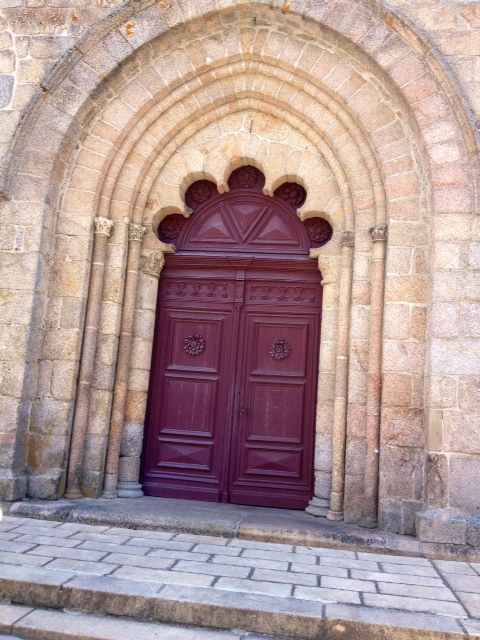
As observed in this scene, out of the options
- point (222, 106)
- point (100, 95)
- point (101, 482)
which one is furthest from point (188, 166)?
point (101, 482)

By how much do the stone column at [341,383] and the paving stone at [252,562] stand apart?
121cm

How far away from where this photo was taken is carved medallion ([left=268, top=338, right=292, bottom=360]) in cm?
538

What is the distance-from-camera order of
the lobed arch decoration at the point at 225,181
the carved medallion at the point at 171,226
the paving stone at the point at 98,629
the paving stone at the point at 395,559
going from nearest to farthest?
the paving stone at the point at 98,629 → the paving stone at the point at 395,559 → the lobed arch decoration at the point at 225,181 → the carved medallion at the point at 171,226

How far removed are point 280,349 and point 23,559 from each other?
2.79 m

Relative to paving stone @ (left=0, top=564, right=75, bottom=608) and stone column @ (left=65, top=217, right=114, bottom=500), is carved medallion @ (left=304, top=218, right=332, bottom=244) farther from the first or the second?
paving stone @ (left=0, top=564, right=75, bottom=608)

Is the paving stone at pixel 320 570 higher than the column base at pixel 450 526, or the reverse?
the column base at pixel 450 526

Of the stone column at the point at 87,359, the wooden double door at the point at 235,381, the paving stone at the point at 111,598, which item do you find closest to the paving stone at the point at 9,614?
the paving stone at the point at 111,598

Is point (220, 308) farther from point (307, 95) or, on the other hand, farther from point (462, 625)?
point (462, 625)

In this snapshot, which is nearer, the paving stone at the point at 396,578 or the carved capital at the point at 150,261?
the paving stone at the point at 396,578

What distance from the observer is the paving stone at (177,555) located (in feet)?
11.8

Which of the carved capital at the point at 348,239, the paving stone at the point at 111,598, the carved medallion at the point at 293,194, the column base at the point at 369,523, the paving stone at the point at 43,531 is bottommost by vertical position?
the paving stone at the point at 111,598

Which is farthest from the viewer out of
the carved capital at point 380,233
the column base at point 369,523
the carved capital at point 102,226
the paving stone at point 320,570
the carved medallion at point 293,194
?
the carved medallion at point 293,194

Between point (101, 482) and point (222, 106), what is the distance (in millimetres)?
3565

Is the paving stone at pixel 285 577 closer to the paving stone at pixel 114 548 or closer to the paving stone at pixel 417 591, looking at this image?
the paving stone at pixel 417 591
